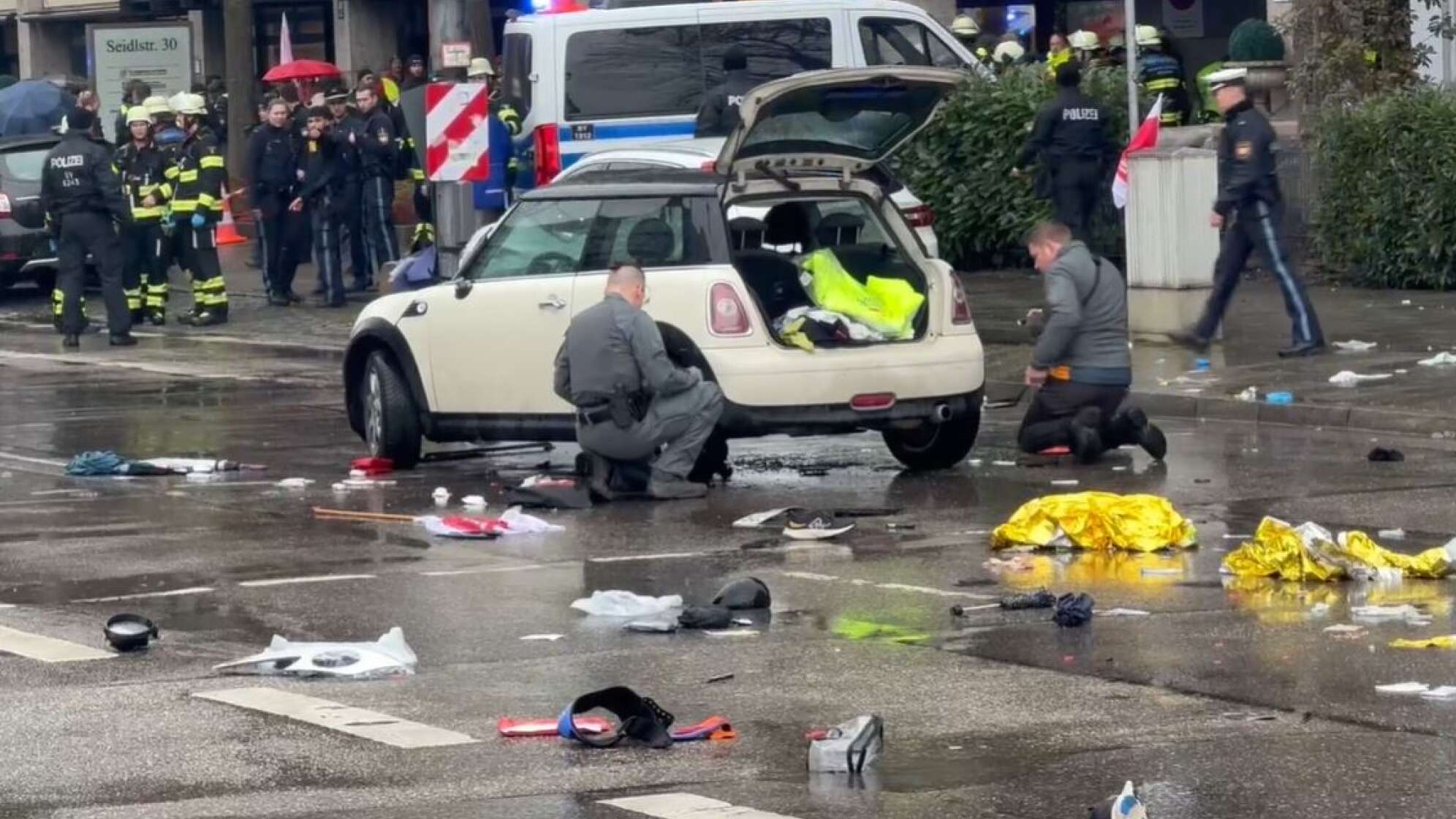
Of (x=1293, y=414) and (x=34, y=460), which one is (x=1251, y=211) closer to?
(x=1293, y=414)

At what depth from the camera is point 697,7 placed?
2212cm

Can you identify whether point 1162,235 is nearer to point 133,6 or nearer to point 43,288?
point 43,288

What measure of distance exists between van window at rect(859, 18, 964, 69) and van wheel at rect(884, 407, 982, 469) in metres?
9.06

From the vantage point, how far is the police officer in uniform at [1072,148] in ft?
69.4

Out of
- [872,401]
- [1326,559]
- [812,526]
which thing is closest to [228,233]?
[872,401]

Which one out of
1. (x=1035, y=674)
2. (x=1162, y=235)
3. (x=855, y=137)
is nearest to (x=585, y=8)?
(x=1162, y=235)

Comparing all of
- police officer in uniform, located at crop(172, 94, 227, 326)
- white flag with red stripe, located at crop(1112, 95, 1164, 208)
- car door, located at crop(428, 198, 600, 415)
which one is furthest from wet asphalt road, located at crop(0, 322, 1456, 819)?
police officer in uniform, located at crop(172, 94, 227, 326)

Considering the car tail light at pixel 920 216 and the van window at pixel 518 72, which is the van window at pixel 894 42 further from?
the van window at pixel 518 72

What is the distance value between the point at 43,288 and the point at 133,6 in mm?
4402

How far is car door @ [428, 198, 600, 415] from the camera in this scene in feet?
43.9

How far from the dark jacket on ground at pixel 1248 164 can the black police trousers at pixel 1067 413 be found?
3.91 meters

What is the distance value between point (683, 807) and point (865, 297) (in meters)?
6.76

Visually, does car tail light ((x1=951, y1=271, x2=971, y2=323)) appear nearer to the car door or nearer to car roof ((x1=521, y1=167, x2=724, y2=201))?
car roof ((x1=521, y1=167, x2=724, y2=201))

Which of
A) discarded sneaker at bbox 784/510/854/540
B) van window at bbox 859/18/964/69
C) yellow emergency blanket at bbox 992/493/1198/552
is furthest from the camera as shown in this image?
van window at bbox 859/18/964/69
